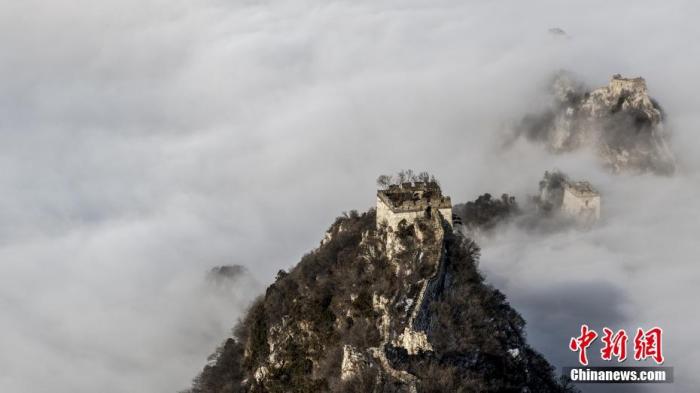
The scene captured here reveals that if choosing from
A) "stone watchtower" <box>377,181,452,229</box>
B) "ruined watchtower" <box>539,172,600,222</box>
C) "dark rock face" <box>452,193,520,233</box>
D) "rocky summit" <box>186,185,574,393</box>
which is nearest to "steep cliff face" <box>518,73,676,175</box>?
"ruined watchtower" <box>539,172,600,222</box>

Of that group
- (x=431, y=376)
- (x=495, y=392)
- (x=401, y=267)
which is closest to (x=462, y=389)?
(x=431, y=376)

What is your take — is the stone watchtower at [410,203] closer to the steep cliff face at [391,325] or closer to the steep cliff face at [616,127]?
→ the steep cliff face at [391,325]

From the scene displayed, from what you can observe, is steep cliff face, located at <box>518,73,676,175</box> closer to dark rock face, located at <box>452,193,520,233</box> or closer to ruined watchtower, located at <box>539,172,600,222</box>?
ruined watchtower, located at <box>539,172,600,222</box>

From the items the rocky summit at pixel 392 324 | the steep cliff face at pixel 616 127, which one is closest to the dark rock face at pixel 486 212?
the steep cliff face at pixel 616 127

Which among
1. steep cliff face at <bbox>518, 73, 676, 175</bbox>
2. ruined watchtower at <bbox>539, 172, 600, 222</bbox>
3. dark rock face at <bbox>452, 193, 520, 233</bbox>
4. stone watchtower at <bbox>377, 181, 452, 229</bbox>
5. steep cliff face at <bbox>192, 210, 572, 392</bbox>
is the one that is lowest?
steep cliff face at <bbox>192, 210, 572, 392</bbox>

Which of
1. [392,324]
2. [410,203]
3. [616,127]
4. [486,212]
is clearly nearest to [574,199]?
[486,212]

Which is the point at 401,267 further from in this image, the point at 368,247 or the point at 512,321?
the point at 512,321
